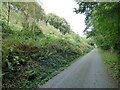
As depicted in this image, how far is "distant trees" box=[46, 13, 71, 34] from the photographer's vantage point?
46972 millimetres

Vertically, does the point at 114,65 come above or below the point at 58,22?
below

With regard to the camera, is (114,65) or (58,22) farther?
(58,22)

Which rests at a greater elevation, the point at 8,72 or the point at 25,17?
the point at 25,17

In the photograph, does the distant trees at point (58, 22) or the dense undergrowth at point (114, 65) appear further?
the distant trees at point (58, 22)

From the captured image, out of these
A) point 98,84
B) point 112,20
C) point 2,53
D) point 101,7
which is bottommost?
Result: point 98,84

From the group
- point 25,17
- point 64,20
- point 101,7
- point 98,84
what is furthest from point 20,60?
point 64,20

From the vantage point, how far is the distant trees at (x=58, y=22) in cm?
4697

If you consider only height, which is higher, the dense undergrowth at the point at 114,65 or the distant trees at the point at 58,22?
the distant trees at the point at 58,22

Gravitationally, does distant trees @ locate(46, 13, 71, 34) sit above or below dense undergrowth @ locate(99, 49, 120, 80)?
above

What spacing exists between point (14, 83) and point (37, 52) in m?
6.53

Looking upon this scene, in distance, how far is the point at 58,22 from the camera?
48.9 meters

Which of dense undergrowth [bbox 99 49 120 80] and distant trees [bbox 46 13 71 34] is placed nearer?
dense undergrowth [bbox 99 49 120 80]

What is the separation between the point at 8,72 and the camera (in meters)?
10.6

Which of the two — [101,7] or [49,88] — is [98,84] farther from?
[101,7]
